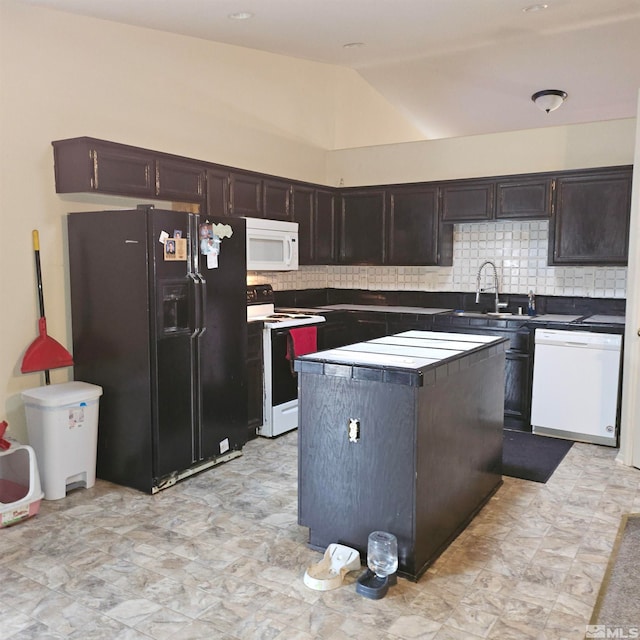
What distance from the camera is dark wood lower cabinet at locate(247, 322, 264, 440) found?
175 inches

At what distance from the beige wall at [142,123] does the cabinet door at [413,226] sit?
0.30 m

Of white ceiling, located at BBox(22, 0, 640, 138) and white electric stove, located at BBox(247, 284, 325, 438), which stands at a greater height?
white ceiling, located at BBox(22, 0, 640, 138)

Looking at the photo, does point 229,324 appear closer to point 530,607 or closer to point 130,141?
point 130,141

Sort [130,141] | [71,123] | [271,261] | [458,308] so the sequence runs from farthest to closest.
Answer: [458,308], [271,261], [130,141], [71,123]

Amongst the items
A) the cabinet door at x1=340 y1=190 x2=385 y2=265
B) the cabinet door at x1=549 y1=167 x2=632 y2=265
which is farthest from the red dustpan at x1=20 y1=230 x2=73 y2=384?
the cabinet door at x1=549 y1=167 x2=632 y2=265

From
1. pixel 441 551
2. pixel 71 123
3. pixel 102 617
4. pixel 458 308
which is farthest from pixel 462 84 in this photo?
pixel 102 617

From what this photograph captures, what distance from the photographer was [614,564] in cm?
274

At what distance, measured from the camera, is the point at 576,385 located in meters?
4.51

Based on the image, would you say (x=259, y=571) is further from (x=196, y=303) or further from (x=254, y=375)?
(x=254, y=375)


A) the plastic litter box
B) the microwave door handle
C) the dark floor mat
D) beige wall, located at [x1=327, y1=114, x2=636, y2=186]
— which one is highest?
beige wall, located at [x1=327, y1=114, x2=636, y2=186]

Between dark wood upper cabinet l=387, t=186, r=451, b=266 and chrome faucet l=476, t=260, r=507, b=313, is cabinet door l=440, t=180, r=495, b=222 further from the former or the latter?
chrome faucet l=476, t=260, r=507, b=313

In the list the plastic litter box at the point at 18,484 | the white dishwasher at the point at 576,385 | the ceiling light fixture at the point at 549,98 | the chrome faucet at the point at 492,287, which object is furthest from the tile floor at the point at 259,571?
the ceiling light fixture at the point at 549,98

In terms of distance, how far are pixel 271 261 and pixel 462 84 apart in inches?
108

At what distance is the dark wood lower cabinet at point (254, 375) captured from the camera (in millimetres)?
4441
